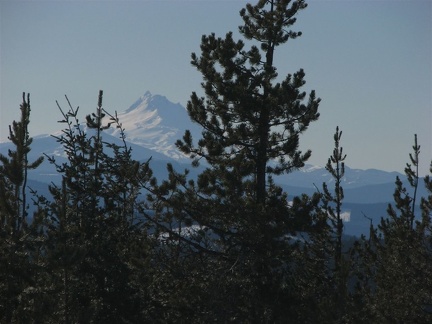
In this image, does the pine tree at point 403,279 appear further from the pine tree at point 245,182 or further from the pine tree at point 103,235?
the pine tree at point 103,235

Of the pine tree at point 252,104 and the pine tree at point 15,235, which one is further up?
the pine tree at point 252,104

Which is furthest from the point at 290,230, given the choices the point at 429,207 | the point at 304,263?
the point at 429,207

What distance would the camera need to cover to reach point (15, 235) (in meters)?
12.5

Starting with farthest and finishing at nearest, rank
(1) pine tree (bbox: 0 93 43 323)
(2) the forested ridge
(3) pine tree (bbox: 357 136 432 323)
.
A: (3) pine tree (bbox: 357 136 432 323) → (2) the forested ridge → (1) pine tree (bbox: 0 93 43 323)

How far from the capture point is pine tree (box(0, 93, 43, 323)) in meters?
12.5

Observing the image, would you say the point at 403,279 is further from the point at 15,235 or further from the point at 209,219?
the point at 15,235

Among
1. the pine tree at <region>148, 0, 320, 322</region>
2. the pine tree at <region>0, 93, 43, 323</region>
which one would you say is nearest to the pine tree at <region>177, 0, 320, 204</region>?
the pine tree at <region>148, 0, 320, 322</region>

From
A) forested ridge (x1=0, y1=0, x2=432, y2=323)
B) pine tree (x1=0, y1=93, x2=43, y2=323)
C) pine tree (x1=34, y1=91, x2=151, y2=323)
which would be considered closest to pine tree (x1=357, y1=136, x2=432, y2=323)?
forested ridge (x1=0, y1=0, x2=432, y2=323)

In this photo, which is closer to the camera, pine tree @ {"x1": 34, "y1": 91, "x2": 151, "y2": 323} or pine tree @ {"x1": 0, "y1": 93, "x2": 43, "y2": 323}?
pine tree @ {"x1": 0, "y1": 93, "x2": 43, "y2": 323}

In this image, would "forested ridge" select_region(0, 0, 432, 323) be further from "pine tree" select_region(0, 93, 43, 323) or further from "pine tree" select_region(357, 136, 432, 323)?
"pine tree" select_region(357, 136, 432, 323)

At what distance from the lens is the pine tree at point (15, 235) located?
1245 centimetres

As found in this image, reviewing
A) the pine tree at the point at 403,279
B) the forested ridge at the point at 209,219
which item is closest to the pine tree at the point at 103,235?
the forested ridge at the point at 209,219

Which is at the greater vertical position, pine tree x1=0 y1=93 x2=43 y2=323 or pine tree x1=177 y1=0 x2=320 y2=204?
pine tree x1=177 y1=0 x2=320 y2=204

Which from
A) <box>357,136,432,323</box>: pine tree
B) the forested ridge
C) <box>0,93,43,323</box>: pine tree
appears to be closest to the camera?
<box>0,93,43,323</box>: pine tree
